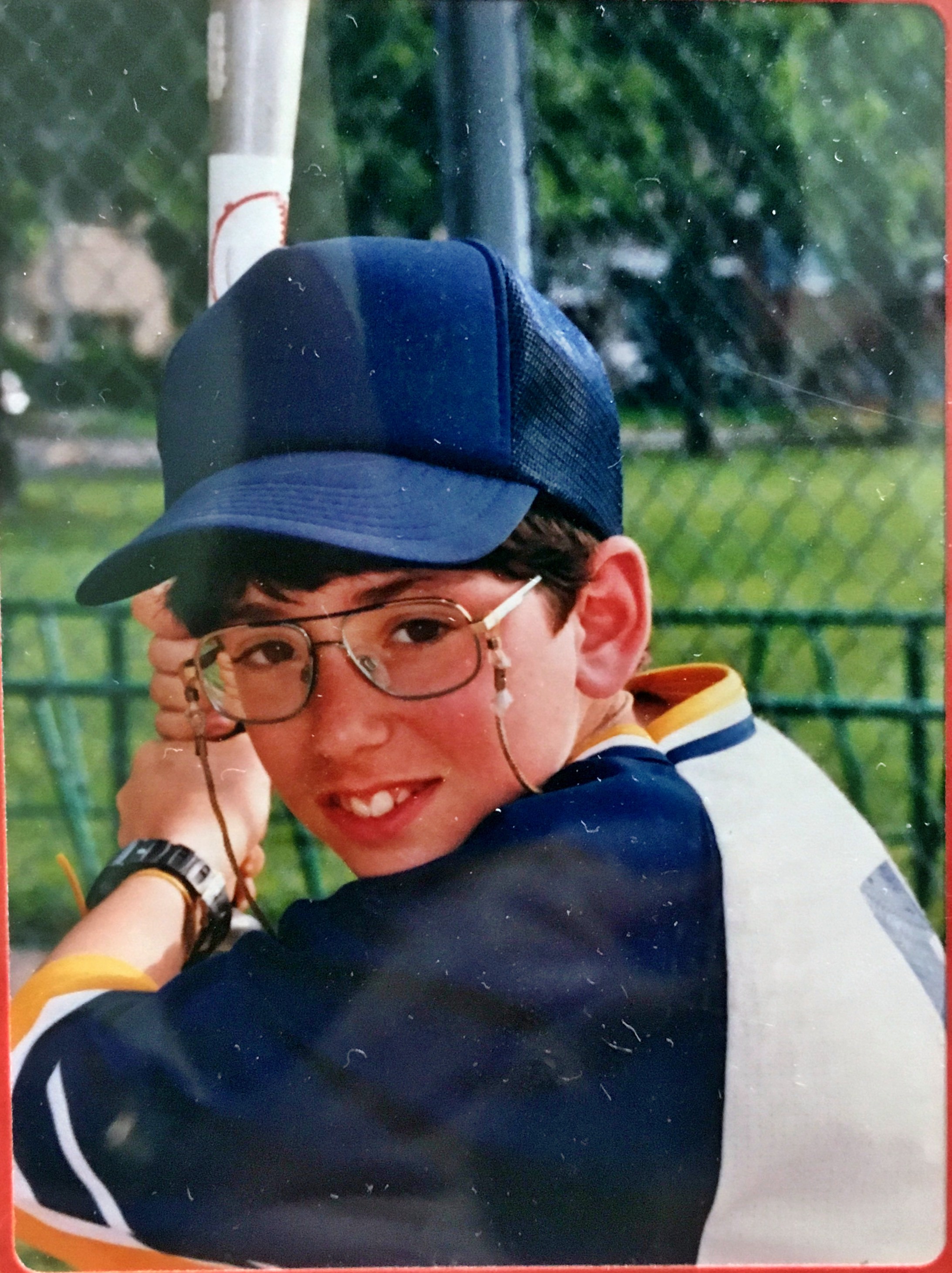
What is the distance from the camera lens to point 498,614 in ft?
4.10

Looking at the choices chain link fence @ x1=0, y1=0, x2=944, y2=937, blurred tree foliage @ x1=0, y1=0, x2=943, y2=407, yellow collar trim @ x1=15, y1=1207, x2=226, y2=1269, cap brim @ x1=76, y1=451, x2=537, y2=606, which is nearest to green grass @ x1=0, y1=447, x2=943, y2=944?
chain link fence @ x1=0, y1=0, x2=944, y2=937

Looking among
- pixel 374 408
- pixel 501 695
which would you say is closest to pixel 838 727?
pixel 501 695

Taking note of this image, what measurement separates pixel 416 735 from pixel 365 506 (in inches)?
9.3

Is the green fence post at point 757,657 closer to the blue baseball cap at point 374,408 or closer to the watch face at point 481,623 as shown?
the watch face at point 481,623

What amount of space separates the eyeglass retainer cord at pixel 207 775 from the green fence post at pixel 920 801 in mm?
698

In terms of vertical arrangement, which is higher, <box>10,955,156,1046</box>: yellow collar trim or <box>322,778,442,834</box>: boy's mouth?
<box>322,778,442,834</box>: boy's mouth

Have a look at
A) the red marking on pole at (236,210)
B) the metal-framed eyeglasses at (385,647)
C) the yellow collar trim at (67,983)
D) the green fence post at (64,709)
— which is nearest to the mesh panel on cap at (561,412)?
the metal-framed eyeglasses at (385,647)

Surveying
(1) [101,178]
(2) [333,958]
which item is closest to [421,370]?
(1) [101,178]

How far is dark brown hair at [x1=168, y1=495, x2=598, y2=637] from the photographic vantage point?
4.03 ft

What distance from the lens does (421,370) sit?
1.23 meters

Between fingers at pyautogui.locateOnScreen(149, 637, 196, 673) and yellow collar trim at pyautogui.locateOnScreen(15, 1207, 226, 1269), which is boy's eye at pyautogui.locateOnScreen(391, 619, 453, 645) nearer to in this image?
fingers at pyautogui.locateOnScreen(149, 637, 196, 673)

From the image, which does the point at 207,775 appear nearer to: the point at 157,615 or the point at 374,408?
the point at 157,615

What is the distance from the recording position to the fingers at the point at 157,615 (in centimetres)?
129

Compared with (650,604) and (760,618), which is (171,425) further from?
(760,618)
